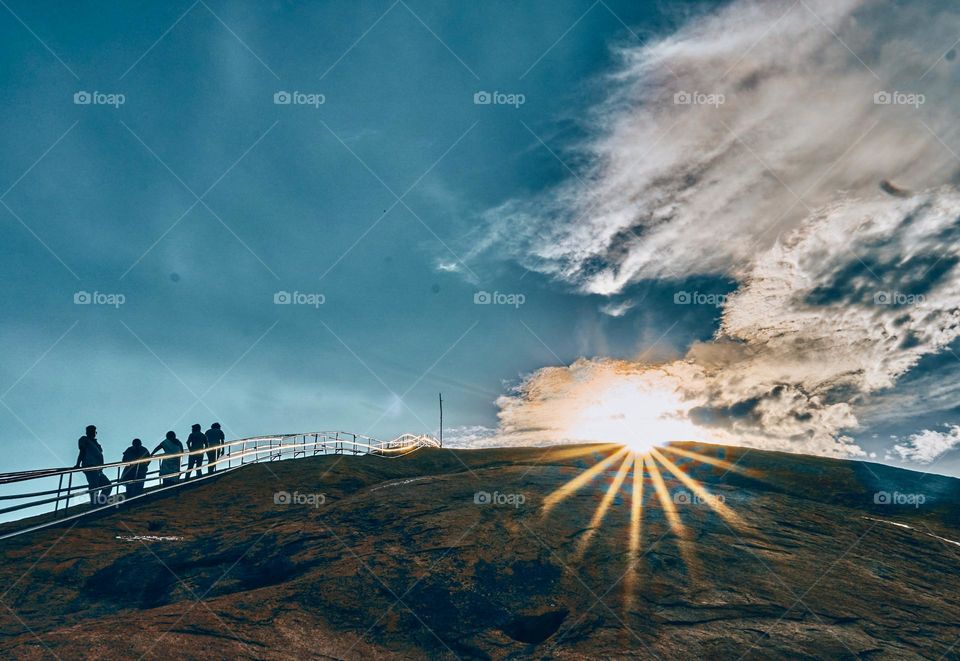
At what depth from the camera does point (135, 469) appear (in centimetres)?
1435

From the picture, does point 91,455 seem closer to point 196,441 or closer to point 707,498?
point 196,441

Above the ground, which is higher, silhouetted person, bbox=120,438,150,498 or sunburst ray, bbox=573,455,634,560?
silhouetted person, bbox=120,438,150,498

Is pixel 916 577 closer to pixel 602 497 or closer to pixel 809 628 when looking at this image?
pixel 809 628

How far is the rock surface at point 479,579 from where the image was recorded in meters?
6.71

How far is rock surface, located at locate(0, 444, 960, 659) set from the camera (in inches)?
264

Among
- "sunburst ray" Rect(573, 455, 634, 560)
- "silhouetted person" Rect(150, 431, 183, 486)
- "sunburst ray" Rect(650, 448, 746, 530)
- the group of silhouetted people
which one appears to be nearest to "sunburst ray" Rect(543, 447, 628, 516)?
"sunburst ray" Rect(573, 455, 634, 560)

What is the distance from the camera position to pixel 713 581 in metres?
8.36

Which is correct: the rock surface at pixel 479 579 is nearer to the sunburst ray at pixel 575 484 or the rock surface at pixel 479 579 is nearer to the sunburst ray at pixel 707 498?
the sunburst ray at pixel 707 498

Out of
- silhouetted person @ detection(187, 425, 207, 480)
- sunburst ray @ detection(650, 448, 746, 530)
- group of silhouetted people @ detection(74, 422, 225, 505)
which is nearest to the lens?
sunburst ray @ detection(650, 448, 746, 530)

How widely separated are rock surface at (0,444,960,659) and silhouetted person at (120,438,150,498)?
3.65 feet

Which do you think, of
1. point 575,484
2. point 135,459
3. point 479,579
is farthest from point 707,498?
point 135,459

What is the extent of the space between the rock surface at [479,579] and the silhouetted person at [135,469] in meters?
1.11

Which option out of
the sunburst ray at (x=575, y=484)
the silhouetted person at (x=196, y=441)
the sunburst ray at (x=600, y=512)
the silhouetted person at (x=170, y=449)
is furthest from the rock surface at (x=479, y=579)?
the silhouetted person at (x=196, y=441)

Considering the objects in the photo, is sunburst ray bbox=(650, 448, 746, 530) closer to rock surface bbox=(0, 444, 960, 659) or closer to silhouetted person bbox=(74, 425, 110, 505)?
rock surface bbox=(0, 444, 960, 659)
